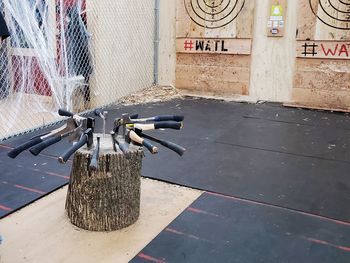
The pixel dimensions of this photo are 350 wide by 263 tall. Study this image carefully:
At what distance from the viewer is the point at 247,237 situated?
197cm

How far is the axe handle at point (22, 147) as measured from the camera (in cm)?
166

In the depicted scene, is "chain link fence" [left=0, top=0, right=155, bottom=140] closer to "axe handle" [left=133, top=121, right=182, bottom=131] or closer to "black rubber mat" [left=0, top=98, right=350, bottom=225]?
"black rubber mat" [left=0, top=98, right=350, bottom=225]

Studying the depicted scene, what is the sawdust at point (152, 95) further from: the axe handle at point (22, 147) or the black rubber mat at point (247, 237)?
the axe handle at point (22, 147)

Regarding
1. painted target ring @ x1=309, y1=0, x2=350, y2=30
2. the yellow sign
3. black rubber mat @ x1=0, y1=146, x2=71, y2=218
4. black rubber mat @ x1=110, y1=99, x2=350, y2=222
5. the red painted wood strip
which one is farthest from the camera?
the yellow sign

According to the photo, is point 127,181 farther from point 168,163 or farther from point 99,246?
point 168,163

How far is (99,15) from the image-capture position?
15.5 ft

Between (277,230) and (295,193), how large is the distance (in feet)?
1.70

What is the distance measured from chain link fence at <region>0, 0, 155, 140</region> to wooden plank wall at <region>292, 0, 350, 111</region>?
219cm

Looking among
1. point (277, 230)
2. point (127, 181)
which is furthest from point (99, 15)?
point (277, 230)

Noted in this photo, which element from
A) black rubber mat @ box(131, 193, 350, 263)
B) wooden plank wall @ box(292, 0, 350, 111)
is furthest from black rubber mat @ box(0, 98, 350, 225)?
wooden plank wall @ box(292, 0, 350, 111)

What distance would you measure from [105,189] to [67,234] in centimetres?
31

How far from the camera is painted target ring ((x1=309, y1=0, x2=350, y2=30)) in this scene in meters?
4.68

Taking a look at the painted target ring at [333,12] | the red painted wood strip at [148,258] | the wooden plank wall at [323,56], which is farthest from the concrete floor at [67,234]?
the painted target ring at [333,12]

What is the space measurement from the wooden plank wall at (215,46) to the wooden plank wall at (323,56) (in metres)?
0.68
